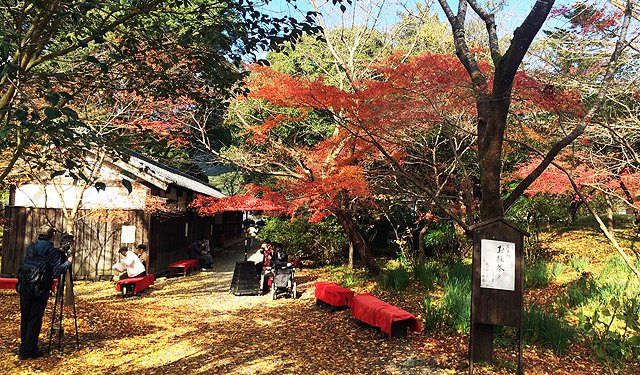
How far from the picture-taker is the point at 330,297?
9812 mm

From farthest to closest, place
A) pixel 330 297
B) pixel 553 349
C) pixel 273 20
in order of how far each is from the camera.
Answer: pixel 330 297 < pixel 553 349 < pixel 273 20

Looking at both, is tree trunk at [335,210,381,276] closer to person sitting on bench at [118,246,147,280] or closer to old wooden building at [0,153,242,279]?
person sitting on bench at [118,246,147,280]

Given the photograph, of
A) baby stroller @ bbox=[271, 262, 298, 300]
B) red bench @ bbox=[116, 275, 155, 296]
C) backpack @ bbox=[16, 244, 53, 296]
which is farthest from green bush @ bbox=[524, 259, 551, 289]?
backpack @ bbox=[16, 244, 53, 296]

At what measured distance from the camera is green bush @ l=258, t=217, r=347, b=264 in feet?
57.2

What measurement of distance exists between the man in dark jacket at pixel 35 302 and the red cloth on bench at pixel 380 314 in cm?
505

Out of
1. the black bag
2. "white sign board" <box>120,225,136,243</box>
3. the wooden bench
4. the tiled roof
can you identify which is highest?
the tiled roof

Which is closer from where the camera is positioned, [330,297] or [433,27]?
[330,297]

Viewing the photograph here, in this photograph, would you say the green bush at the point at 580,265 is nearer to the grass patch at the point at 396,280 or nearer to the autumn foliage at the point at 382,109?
the autumn foliage at the point at 382,109

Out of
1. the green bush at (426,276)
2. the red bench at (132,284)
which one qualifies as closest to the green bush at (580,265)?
the green bush at (426,276)

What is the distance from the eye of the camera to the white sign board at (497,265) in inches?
216

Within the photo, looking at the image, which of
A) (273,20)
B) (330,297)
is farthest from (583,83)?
(330,297)

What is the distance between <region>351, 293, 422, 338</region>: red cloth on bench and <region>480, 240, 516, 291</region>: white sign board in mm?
1959

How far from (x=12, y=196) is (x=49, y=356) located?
412 inches

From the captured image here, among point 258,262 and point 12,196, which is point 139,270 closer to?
point 258,262
